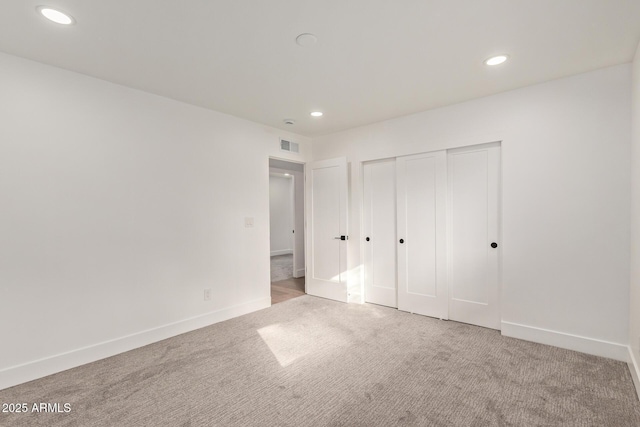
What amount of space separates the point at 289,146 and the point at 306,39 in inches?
97.1

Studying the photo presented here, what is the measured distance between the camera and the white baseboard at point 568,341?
2555 mm

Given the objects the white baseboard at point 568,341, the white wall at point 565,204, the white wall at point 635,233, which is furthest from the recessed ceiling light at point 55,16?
the white baseboard at point 568,341

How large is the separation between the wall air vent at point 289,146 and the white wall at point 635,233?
3680 millimetres

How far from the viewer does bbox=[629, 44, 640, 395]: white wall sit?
2.19m

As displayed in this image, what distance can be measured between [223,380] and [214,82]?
262 cm

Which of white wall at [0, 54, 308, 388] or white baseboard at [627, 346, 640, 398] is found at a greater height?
white wall at [0, 54, 308, 388]

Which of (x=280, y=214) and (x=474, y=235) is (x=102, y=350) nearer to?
(x=474, y=235)

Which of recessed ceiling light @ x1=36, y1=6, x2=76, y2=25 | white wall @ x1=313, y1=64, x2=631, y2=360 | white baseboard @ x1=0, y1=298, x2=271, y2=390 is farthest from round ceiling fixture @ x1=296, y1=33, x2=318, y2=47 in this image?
white baseboard @ x1=0, y1=298, x2=271, y2=390

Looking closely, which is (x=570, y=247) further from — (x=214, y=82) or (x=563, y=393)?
(x=214, y=82)

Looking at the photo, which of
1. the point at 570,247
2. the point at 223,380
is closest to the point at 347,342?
the point at 223,380

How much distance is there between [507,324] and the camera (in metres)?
3.09

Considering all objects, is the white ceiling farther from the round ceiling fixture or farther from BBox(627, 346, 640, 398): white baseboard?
BBox(627, 346, 640, 398): white baseboard

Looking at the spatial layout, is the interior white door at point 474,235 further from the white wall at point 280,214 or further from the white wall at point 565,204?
the white wall at point 280,214

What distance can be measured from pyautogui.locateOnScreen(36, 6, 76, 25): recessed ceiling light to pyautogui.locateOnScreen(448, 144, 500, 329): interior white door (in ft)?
11.9
